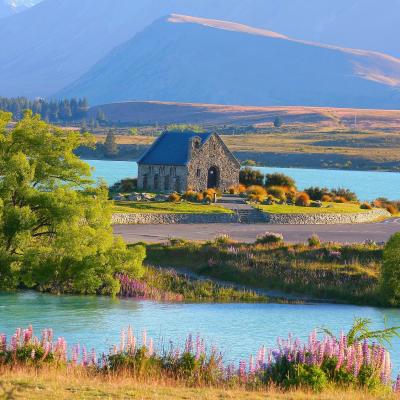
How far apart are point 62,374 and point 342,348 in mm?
5487

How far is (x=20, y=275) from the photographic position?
119 feet

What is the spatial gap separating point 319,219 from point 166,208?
37.0 ft

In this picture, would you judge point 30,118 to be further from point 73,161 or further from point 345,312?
point 345,312

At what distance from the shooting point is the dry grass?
16.4 m

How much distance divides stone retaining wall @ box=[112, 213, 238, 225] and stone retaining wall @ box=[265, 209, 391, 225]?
307 cm

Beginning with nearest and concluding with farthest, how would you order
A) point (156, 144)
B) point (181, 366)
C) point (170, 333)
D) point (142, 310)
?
point (181, 366)
point (170, 333)
point (142, 310)
point (156, 144)

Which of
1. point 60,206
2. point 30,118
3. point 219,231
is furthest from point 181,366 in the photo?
point 219,231

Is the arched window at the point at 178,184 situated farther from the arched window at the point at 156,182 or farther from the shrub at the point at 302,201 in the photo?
the shrub at the point at 302,201

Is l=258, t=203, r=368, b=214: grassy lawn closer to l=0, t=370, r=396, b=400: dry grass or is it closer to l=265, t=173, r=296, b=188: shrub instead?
l=265, t=173, r=296, b=188: shrub

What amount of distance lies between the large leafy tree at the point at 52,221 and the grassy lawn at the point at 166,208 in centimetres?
2730

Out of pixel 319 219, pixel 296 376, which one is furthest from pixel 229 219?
pixel 296 376

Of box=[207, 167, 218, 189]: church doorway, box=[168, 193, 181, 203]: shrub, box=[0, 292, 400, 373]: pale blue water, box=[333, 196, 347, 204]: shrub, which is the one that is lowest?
box=[0, 292, 400, 373]: pale blue water

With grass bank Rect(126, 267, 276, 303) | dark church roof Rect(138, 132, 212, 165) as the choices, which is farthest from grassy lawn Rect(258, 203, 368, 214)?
grass bank Rect(126, 267, 276, 303)

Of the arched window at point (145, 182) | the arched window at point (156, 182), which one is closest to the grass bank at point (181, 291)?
the arched window at point (156, 182)
